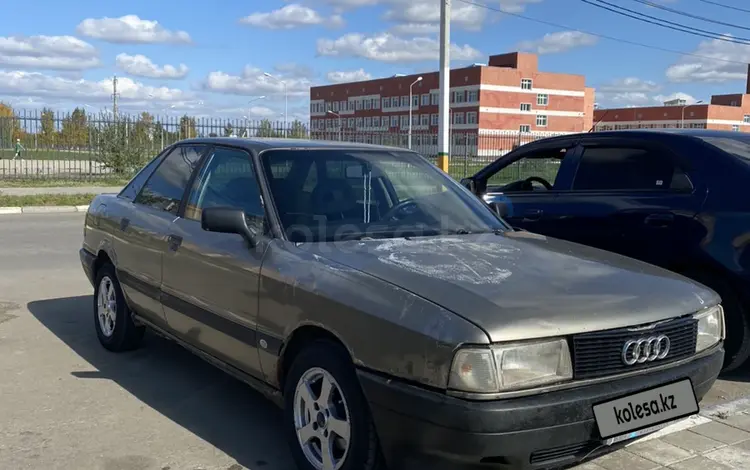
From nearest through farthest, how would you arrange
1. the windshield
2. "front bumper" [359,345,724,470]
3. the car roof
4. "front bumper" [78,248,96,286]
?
"front bumper" [359,345,724,470], the windshield, the car roof, "front bumper" [78,248,96,286]

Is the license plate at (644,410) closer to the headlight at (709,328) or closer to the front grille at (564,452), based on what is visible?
the front grille at (564,452)

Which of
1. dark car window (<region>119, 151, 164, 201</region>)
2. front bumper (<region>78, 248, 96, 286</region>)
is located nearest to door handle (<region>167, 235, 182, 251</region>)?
dark car window (<region>119, 151, 164, 201</region>)

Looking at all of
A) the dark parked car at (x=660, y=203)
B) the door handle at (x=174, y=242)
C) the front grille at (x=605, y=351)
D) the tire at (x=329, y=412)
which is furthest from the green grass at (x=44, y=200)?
the front grille at (x=605, y=351)

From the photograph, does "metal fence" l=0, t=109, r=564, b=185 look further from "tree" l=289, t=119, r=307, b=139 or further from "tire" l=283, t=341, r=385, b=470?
"tire" l=283, t=341, r=385, b=470

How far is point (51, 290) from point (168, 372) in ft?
10.5

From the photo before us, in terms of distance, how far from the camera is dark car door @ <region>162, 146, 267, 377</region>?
3.61 metres

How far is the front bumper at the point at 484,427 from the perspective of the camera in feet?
8.30

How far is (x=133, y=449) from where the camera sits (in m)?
3.65

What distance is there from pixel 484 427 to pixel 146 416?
2360 mm

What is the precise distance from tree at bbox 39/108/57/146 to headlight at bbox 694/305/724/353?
71.4 ft

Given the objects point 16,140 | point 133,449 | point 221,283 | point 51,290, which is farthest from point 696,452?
point 16,140

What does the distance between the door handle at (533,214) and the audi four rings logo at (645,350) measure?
10.4 ft

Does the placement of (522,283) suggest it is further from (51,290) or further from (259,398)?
(51,290)

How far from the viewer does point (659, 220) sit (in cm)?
521
